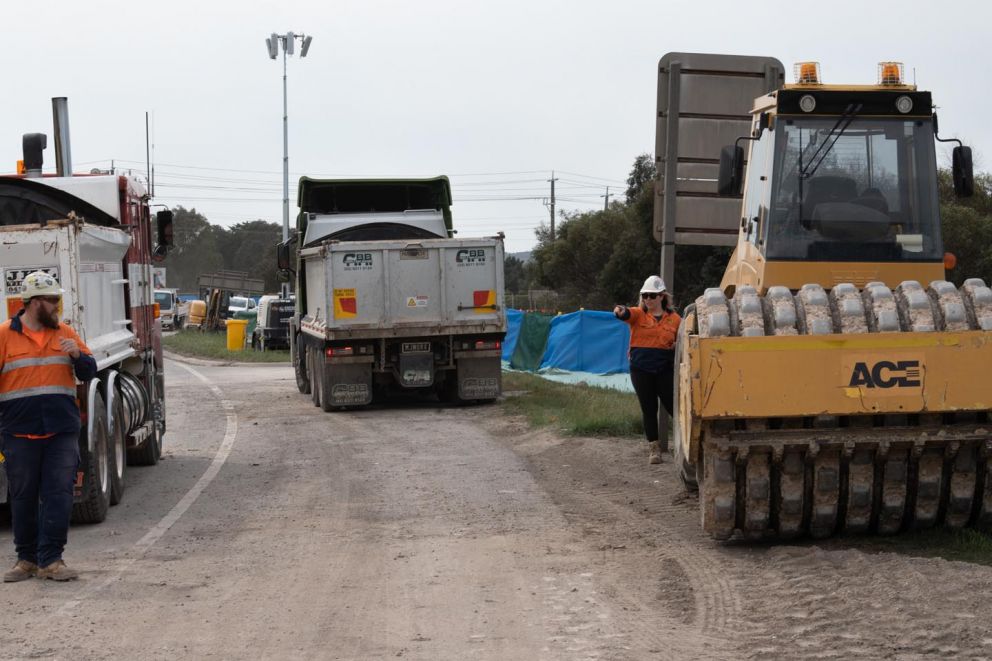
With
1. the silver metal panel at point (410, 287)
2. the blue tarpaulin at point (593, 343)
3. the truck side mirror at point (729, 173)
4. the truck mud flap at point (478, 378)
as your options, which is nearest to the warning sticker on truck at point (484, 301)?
the silver metal panel at point (410, 287)

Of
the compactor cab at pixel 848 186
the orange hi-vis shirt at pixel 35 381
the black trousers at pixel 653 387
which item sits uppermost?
the compactor cab at pixel 848 186

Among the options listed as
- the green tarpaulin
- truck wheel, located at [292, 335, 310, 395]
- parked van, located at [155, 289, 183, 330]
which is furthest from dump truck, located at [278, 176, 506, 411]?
parked van, located at [155, 289, 183, 330]

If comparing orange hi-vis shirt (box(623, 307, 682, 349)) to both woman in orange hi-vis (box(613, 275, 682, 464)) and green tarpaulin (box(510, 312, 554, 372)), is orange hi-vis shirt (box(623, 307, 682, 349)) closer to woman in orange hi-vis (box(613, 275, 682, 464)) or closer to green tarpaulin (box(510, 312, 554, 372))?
woman in orange hi-vis (box(613, 275, 682, 464))

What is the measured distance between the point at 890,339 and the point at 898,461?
2.70 ft

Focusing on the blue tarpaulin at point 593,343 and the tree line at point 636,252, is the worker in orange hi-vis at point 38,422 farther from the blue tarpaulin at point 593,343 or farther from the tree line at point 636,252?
the tree line at point 636,252

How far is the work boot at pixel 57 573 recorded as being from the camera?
8352 millimetres

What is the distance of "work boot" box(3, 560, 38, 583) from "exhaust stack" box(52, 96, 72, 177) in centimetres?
857

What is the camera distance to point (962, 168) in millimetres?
9766

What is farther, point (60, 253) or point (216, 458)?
point (216, 458)

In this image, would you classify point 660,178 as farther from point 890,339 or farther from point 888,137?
point 890,339

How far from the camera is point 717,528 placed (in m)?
8.34

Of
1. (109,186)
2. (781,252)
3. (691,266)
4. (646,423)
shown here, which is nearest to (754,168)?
(781,252)

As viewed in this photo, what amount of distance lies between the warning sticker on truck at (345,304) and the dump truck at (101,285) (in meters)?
4.40

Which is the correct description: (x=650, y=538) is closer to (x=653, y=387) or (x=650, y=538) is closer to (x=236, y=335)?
(x=653, y=387)
